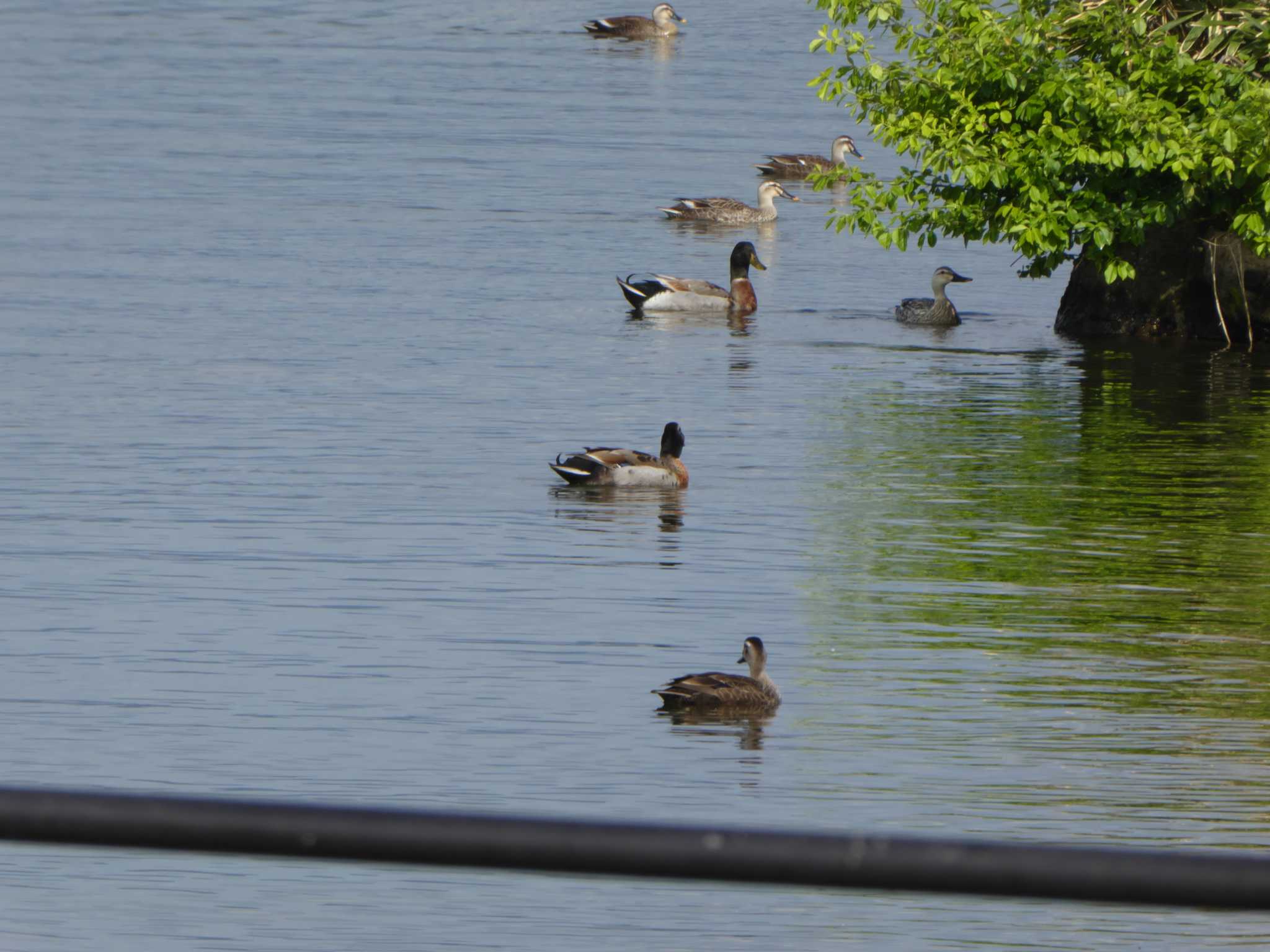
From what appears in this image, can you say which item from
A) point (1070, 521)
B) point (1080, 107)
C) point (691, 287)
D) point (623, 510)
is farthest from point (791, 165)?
point (1070, 521)

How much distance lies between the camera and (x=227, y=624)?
12.6m

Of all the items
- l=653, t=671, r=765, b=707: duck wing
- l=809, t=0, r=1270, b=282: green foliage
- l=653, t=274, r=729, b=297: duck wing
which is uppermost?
l=809, t=0, r=1270, b=282: green foliage

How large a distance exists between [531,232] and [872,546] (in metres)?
16.3

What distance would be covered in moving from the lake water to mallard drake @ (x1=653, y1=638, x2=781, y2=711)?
0.15 m

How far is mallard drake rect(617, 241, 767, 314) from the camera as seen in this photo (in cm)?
2572

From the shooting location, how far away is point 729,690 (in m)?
10.8

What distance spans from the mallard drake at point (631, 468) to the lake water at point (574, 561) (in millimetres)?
240

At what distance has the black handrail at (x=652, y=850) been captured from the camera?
1443mm

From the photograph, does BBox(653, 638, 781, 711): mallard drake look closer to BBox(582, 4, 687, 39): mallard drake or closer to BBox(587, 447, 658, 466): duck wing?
BBox(587, 447, 658, 466): duck wing

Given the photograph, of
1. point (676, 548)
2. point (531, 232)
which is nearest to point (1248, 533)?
point (676, 548)

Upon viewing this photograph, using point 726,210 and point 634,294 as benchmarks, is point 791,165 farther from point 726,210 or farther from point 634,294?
point 634,294

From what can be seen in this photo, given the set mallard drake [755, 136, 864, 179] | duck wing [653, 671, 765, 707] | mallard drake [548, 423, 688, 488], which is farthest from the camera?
mallard drake [755, 136, 864, 179]

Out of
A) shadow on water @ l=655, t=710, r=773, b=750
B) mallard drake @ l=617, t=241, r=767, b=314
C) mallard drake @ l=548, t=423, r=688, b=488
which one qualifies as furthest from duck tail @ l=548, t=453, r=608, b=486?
mallard drake @ l=617, t=241, r=767, b=314

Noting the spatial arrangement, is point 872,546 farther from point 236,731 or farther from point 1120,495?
point 236,731
